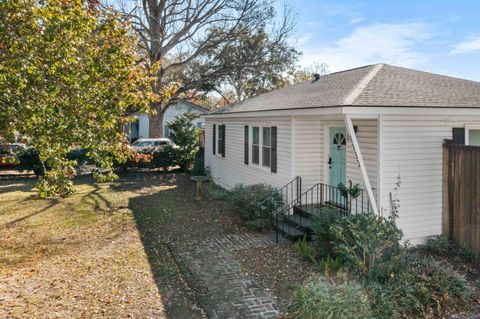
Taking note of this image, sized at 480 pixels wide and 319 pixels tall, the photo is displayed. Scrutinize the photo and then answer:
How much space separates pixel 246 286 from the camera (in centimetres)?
626

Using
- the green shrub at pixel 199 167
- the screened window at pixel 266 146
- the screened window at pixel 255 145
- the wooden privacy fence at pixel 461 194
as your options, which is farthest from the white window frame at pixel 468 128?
the green shrub at pixel 199 167

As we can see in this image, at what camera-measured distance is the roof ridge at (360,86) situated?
7.52 metres

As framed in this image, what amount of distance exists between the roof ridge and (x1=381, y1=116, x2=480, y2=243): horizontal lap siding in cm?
81

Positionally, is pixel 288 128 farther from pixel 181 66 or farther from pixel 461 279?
pixel 181 66

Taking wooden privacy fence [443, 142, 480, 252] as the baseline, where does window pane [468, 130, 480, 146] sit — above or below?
above

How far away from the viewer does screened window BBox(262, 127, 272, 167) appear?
1147 cm

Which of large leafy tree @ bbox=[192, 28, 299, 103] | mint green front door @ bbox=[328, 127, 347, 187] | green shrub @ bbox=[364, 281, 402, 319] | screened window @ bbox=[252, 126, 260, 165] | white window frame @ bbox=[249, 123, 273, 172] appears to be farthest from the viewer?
large leafy tree @ bbox=[192, 28, 299, 103]

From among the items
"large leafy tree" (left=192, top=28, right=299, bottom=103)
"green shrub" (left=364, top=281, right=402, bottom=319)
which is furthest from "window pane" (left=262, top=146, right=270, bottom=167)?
"large leafy tree" (left=192, top=28, right=299, bottom=103)

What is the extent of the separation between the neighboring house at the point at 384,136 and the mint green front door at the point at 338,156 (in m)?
0.03

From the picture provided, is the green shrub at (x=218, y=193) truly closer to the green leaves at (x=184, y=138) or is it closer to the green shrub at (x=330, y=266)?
the green leaves at (x=184, y=138)

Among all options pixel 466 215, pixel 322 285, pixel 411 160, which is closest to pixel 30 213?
pixel 322 285

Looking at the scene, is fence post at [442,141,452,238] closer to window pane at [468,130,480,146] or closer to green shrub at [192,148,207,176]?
window pane at [468,130,480,146]

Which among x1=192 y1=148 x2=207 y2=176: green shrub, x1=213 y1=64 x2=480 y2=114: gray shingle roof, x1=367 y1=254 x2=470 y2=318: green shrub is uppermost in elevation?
x1=213 y1=64 x2=480 y2=114: gray shingle roof

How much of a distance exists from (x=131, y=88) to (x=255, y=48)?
17.5 m
